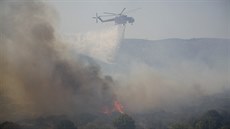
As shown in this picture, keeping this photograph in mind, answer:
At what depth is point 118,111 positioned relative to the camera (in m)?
84.8

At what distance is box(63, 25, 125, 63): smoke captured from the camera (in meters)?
113

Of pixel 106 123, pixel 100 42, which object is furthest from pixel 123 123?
pixel 100 42

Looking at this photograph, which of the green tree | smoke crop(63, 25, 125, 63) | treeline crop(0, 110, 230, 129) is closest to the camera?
treeline crop(0, 110, 230, 129)

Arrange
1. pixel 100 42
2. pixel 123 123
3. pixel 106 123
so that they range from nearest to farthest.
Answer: pixel 123 123 → pixel 106 123 → pixel 100 42

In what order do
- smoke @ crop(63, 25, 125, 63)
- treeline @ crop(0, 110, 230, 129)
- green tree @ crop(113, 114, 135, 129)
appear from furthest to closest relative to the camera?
smoke @ crop(63, 25, 125, 63) → green tree @ crop(113, 114, 135, 129) → treeline @ crop(0, 110, 230, 129)

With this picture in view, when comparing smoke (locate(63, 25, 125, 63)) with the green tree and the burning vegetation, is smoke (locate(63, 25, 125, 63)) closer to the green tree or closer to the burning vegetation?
the burning vegetation

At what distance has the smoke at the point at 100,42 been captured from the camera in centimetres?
11312

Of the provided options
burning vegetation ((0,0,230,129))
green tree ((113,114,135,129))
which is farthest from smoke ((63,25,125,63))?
green tree ((113,114,135,129))

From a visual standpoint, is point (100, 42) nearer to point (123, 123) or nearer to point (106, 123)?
point (106, 123)

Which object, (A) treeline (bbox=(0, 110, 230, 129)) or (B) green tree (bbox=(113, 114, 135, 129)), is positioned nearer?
(A) treeline (bbox=(0, 110, 230, 129))

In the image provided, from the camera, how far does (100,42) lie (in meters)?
120

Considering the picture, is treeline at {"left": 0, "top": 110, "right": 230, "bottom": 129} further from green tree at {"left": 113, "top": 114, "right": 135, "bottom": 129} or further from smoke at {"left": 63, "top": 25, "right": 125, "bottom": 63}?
smoke at {"left": 63, "top": 25, "right": 125, "bottom": 63}

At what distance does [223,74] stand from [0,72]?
15296 cm

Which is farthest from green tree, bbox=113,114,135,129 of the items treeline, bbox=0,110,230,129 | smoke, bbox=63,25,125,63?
smoke, bbox=63,25,125,63
